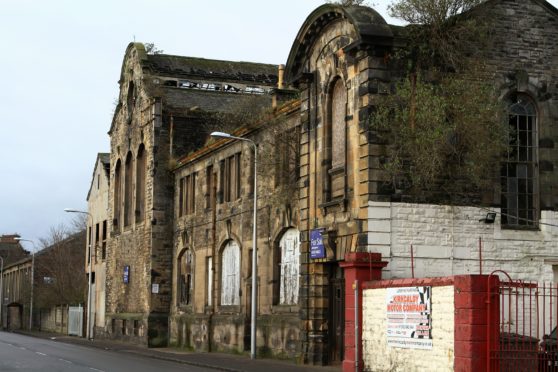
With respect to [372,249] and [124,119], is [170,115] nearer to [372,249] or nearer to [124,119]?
[124,119]

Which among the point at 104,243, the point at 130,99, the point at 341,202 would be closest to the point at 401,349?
the point at 341,202

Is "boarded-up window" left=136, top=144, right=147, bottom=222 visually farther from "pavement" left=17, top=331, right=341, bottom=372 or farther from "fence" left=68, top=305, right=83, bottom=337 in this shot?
"fence" left=68, top=305, right=83, bottom=337

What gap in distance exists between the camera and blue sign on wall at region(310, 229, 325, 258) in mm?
27438

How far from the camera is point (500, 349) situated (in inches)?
762

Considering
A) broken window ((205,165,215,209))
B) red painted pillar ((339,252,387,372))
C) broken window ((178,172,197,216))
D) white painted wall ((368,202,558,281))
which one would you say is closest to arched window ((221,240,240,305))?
broken window ((205,165,215,209))

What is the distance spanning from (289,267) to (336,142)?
6.67 m

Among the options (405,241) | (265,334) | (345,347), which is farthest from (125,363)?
(405,241)

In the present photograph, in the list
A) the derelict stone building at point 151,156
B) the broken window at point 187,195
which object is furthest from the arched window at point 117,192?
the broken window at point 187,195

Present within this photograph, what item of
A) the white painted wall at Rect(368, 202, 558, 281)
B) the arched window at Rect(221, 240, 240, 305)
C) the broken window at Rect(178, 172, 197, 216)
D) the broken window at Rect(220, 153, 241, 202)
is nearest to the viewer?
the white painted wall at Rect(368, 202, 558, 281)

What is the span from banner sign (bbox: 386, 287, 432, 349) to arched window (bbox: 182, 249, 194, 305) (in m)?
21.1

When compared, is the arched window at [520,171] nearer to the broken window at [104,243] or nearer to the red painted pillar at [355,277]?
the red painted pillar at [355,277]

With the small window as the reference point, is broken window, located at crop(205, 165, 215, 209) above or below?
above

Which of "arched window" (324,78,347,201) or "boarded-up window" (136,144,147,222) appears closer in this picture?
"arched window" (324,78,347,201)

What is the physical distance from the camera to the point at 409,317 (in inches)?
864
